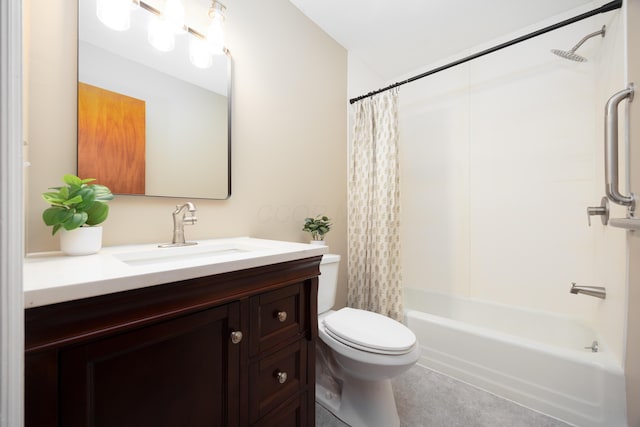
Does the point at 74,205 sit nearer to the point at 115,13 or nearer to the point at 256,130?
the point at 115,13

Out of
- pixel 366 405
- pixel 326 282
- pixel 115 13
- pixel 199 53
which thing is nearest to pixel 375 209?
pixel 326 282

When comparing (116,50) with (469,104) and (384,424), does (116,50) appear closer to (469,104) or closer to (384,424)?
(384,424)

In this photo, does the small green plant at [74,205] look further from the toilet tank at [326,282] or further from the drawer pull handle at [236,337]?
the toilet tank at [326,282]

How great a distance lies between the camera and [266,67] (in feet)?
5.30

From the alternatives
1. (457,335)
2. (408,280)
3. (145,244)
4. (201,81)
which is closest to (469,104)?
(408,280)

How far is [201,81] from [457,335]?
2.07 metres

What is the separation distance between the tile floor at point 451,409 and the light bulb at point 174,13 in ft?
6.62

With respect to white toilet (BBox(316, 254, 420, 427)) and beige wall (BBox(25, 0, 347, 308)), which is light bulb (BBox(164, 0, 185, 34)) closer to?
beige wall (BBox(25, 0, 347, 308))

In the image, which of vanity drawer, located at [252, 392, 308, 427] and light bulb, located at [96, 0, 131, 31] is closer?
vanity drawer, located at [252, 392, 308, 427]

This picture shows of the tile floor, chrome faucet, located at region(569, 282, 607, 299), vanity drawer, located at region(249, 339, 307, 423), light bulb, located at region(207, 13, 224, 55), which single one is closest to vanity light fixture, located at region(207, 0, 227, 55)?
light bulb, located at region(207, 13, 224, 55)

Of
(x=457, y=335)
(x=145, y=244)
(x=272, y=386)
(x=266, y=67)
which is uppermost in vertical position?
(x=266, y=67)

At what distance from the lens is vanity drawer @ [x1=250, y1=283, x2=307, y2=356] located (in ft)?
2.70

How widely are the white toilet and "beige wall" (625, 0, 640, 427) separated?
0.91 m

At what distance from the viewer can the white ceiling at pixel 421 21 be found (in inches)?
68.2
